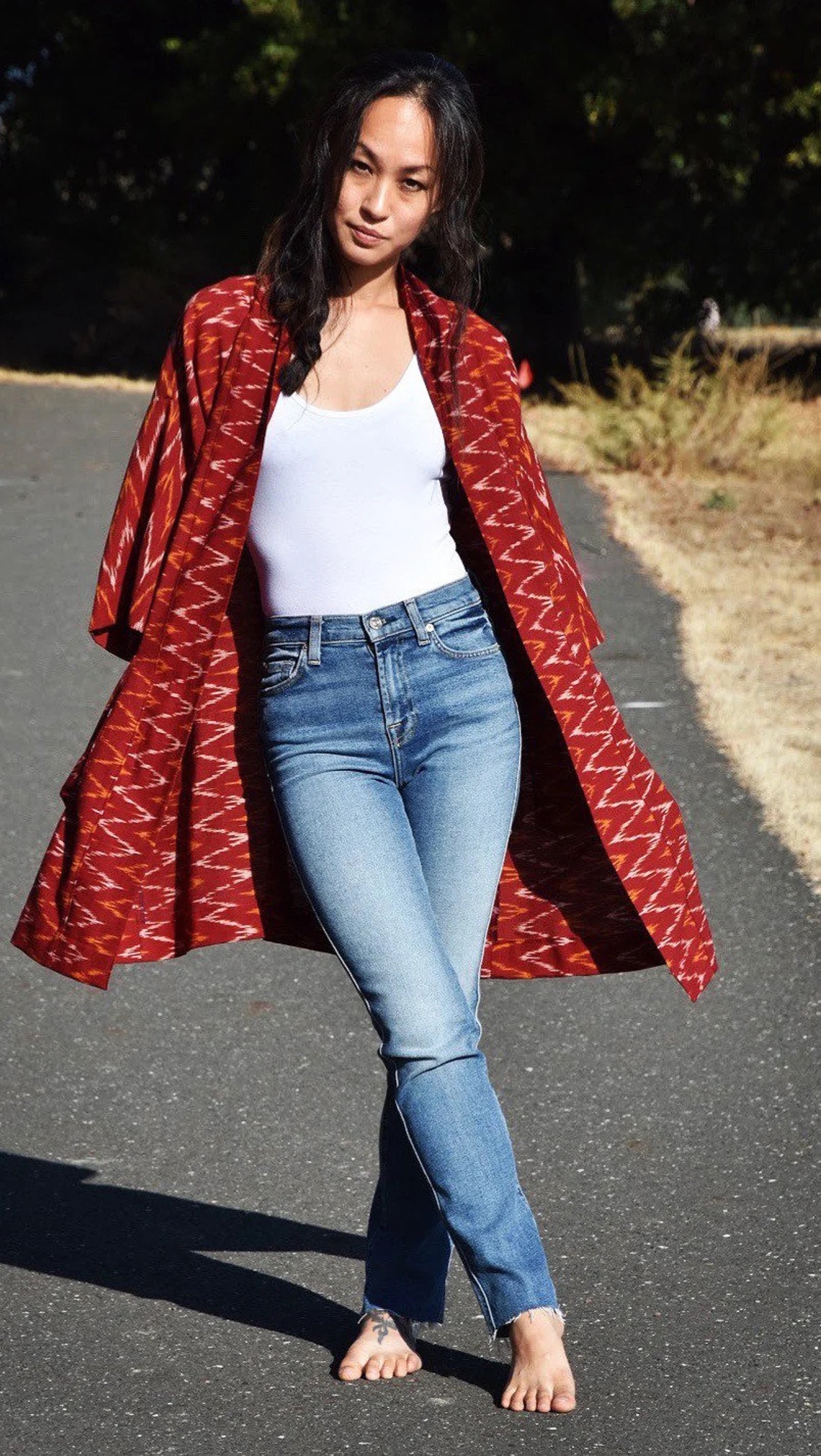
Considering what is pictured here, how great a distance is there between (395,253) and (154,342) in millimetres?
24637

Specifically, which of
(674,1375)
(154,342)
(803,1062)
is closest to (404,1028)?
(674,1375)

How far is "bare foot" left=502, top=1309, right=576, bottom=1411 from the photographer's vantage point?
9.25 ft

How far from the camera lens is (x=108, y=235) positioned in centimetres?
2791

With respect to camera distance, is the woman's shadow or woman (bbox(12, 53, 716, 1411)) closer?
woman (bbox(12, 53, 716, 1411))

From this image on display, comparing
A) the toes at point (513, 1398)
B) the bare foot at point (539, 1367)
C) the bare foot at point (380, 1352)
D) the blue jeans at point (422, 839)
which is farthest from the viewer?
the bare foot at point (380, 1352)

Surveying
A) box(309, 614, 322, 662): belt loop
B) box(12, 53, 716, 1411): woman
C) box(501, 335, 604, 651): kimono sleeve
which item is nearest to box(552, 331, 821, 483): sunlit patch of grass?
box(501, 335, 604, 651): kimono sleeve

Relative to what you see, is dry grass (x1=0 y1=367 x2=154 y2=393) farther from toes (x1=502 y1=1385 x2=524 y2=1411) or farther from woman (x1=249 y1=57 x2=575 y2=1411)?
toes (x1=502 y1=1385 x2=524 y2=1411)

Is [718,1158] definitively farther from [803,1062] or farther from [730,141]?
[730,141]

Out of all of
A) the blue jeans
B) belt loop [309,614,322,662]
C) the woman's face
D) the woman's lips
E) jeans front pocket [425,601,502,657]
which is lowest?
the blue jeans

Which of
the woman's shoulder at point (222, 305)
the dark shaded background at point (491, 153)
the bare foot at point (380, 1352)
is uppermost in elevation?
the woman's shoulder at point (222, 305)

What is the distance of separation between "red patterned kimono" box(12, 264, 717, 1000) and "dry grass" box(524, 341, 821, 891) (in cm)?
288

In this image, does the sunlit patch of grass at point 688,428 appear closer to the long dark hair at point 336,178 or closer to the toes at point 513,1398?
the long dark hair at point 336,178

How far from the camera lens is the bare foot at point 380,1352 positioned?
3064mm

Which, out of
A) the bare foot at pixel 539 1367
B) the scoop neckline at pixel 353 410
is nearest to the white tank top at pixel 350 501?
the scoop neckline at pixel 353 410
